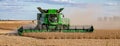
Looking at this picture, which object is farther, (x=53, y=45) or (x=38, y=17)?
(x=38, y=17)

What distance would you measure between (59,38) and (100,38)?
308cm

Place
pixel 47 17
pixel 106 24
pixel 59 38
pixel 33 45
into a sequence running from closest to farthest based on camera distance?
1. pixel 33 45
2. pixel 59 38
3. pixel 47 17
4. pixel 106 24

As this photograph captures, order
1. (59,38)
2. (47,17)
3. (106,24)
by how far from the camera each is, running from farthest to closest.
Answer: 1. (106,24)
2. (47,17)
3. (59,38)

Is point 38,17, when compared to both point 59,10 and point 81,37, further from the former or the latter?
point 81,37

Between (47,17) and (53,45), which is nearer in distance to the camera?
(53,45)

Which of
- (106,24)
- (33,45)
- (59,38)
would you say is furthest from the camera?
(106,24)

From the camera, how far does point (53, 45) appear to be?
21203mm

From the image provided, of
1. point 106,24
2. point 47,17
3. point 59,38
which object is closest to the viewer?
point 59,38

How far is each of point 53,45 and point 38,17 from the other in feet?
47.4

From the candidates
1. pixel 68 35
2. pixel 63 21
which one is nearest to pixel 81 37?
pixel 68 35

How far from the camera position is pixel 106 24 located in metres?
46.6

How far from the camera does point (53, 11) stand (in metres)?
35.1

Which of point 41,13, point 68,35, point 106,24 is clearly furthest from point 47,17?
point 106,24

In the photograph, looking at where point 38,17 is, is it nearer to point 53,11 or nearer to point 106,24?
point 53,11
